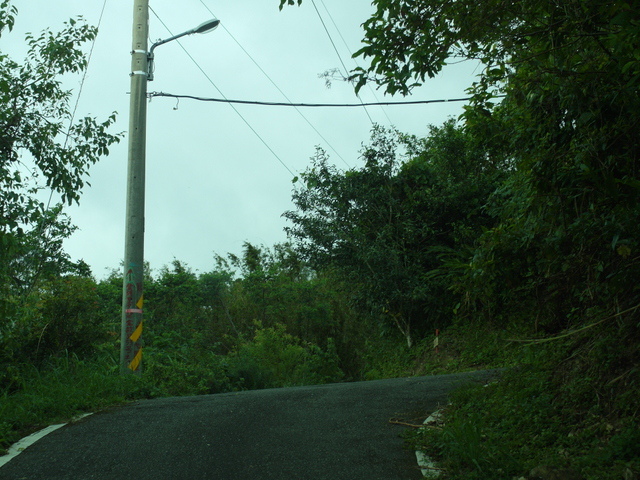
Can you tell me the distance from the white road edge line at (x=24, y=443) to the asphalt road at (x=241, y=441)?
10 cm

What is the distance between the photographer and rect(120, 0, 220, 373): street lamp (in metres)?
11.2

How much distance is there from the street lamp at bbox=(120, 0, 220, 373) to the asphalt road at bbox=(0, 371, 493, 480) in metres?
2.63

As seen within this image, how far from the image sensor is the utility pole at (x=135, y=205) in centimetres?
1124

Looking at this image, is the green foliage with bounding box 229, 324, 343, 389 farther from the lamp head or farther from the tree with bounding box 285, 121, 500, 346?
the lamp head

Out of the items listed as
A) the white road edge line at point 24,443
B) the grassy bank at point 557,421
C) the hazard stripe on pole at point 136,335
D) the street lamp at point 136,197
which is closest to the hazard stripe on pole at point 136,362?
the street lamp at point 136,197

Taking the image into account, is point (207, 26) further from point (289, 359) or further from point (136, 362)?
point (289, 359)

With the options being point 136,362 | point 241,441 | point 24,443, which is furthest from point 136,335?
point 241,441

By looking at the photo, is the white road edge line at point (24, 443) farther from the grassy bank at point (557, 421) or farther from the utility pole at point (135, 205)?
the grassy bank at point (557, 421)

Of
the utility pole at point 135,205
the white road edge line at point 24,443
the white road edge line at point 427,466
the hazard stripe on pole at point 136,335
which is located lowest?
the white road edge line at point 427,466

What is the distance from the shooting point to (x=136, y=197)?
11.8m

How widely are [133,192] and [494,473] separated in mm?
8737

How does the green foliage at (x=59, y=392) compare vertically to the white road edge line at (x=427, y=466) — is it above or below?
above

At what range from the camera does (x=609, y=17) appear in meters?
5.09

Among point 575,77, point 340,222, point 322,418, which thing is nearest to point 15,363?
point 322,418
